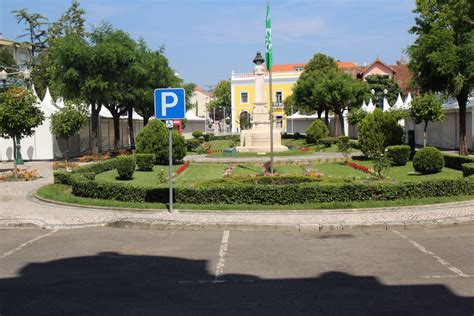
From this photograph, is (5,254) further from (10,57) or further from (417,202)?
(10,57)

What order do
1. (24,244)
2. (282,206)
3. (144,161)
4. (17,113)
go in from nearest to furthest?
(24,244), (282,206), (17,113), (144,161)

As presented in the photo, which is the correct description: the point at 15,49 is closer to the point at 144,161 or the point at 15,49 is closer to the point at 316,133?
the point at 316,133

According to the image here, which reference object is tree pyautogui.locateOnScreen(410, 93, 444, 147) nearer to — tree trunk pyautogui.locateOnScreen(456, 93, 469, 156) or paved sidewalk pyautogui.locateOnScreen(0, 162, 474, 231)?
tree trunk pyautogui.locateOnScreen(456, 93, 469, 156)

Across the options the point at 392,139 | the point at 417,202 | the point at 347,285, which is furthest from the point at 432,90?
the point at 347,285

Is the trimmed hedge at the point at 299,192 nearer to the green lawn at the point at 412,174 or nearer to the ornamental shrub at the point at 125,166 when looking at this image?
the green lawn at the point at 412,174

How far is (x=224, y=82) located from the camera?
118 metres

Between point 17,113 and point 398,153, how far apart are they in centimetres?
1749

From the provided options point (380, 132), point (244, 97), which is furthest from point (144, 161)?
point (244, 97)

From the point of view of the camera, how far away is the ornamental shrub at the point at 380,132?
86.7 feet

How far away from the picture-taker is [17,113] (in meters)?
23.7

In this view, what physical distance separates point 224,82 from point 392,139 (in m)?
94.0

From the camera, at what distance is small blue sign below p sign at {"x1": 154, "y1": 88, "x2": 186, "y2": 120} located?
1252cm

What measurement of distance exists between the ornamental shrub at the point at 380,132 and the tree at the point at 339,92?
22651 mm

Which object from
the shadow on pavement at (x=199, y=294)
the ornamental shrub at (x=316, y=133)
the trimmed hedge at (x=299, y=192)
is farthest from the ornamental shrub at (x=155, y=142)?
the ornamental shrub at (x=316, y=133)
